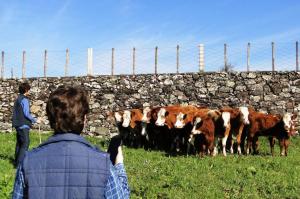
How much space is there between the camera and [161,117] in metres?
18.5

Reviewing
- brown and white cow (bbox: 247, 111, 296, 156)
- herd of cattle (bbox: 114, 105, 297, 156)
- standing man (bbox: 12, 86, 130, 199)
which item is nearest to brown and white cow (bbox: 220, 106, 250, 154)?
herd of cattle (bbox: 114, 105, 297, 156)

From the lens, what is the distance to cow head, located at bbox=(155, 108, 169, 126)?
1836cm

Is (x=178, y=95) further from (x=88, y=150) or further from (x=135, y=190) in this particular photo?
(x=88, y=150)

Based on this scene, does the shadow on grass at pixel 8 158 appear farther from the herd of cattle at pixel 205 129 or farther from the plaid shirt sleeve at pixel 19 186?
the plaid shirt sleeve at pixel 19 186

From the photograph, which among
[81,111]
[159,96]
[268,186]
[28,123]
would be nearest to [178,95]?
[159,96]

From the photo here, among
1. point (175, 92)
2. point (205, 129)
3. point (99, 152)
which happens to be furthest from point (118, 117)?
point (99, 152)

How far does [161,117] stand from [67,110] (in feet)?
50.6

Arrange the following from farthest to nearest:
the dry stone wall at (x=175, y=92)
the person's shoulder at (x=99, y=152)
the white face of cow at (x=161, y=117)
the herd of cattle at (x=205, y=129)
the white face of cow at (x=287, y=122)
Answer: the dry stone wall at (x=175, y=92) < the white face of cow at (x=161, y=117) < the white face of cow at (x=287, y=122) < the herd of cattle at (x=205, y=129) < the person's shoulder at (x=99, y=152)

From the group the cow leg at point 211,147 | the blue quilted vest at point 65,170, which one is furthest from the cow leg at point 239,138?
the blue quilted vest at point 65,170

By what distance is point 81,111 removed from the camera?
125 inches

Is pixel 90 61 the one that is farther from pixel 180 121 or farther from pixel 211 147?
pixel 211 147

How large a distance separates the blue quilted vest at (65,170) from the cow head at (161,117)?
49.9 feet

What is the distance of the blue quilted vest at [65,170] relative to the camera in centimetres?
306

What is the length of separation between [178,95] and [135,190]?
13.2 m
